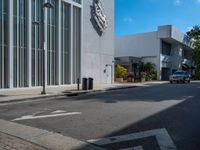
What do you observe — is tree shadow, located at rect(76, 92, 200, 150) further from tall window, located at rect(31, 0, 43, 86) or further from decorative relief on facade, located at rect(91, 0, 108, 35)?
decorative relief on facade, located at rect(91, 0, 108, 35)

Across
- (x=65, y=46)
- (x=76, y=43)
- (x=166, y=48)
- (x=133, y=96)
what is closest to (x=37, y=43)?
(x=65, y=46)

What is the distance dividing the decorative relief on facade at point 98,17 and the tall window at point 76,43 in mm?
2658

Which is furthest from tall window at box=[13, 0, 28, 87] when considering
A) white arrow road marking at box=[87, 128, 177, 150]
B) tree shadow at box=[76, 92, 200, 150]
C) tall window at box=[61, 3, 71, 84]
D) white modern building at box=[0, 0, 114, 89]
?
white arrow road marking at box=[87, 128, 177, 150]

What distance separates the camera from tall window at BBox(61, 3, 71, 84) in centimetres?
2775

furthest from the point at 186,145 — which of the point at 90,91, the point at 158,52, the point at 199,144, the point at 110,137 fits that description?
the point at 158,52

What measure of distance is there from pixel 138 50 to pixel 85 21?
25540 mm

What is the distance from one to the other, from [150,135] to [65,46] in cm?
A: 2141

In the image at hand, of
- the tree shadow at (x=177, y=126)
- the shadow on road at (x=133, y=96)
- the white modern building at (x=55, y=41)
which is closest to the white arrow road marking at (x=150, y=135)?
the tree shadow at (x=177, y=126)

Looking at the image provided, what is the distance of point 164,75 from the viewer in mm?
58125

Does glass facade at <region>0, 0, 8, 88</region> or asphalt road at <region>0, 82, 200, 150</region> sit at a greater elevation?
glass facade at <region>0, 0, 8, 88</region>

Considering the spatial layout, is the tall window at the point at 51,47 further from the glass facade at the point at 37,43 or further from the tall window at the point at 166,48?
the tall window at the point at 166,48

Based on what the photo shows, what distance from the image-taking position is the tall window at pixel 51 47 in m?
25.9

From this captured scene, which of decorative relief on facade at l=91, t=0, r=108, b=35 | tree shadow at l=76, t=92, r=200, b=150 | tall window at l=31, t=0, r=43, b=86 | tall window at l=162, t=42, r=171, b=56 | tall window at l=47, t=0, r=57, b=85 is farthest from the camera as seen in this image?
tall window at l=162, t=42, r=171, b=56

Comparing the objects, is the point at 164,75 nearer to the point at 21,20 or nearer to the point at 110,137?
the point at 21,20
